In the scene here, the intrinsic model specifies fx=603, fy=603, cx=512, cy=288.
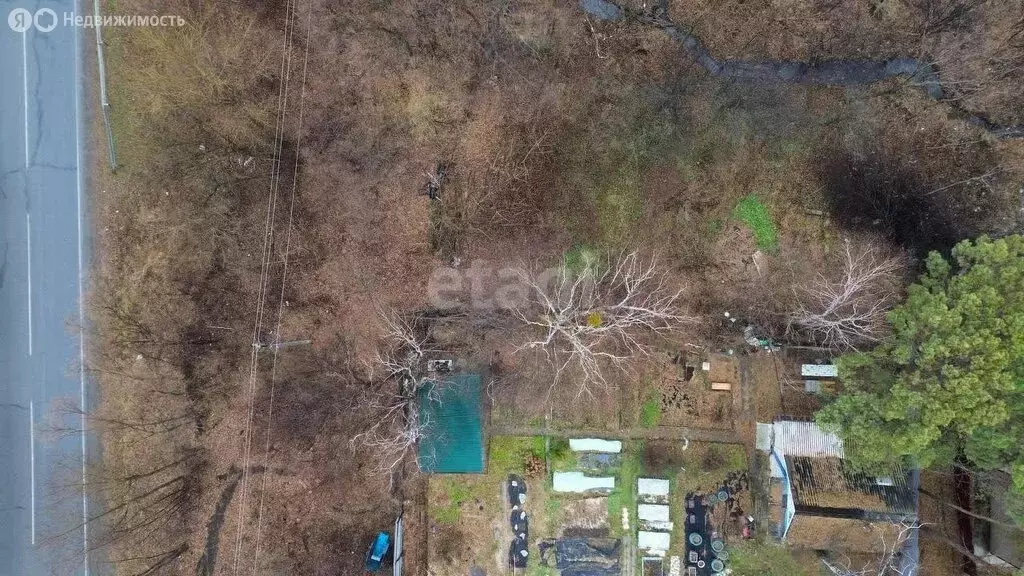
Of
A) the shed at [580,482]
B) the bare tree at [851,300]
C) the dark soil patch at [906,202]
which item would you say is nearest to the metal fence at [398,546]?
the shed at [580,482]

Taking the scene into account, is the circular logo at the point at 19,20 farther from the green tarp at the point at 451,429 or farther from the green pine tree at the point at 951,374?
the green pine tree at the point at 951,374

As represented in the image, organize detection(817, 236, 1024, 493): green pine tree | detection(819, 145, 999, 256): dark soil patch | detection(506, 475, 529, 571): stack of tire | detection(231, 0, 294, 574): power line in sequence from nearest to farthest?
1. detection(817, 236, 1024, 493): green pine tree
2. detection(819, 145, 999, 256): dark soil patch
3. detection(231, 0, 294, 574): power line
4. detection(506, 475, 529, 571): stack of tire

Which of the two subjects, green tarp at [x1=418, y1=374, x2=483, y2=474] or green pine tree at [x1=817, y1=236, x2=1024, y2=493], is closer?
green pine tree at [x1=817, y1=236, x2=1024, y2=493]

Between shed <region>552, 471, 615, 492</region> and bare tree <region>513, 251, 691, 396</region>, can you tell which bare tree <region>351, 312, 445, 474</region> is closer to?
bare tree <region>513, 251, 691, 396</region>

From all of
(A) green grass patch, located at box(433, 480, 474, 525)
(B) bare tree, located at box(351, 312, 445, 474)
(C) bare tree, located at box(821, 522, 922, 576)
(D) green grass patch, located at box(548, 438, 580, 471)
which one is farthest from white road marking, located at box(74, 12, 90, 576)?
(C) bare tree, located at box(821, 522, 922, 576)

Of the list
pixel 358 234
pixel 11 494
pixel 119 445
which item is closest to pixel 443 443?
pixel 358 234

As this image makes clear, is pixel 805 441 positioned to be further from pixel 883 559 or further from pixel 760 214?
pixel 760 214
